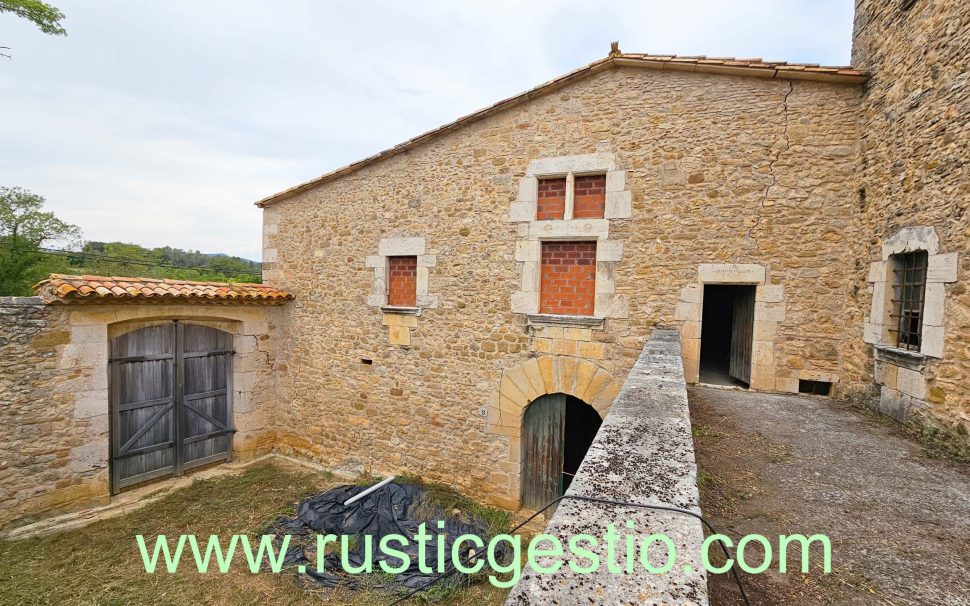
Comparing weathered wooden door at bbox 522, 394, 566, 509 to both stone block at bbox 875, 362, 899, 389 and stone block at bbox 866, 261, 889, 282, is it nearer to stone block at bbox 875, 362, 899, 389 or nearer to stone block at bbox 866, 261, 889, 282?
stone block at bbox 875, 362, 899, 389

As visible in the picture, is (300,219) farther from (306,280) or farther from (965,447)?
(965,447)

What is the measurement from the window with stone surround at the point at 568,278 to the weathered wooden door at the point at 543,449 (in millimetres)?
1301

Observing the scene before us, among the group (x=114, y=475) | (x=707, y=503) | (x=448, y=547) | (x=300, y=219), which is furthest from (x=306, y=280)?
(x=707, y=503)

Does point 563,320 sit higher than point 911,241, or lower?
lower

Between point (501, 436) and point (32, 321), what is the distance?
620 centimetres


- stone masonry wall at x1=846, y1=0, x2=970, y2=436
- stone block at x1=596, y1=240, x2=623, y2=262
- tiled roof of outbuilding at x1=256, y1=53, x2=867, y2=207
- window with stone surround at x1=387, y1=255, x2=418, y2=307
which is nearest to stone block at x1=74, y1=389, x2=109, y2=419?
window with stone surround at x1=387, y1=255, x2=418, y2=307

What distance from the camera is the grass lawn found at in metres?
4.04

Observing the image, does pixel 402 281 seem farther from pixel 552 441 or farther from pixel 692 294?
pixel 692 294

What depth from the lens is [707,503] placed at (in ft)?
6.14

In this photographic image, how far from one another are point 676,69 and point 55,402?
29.3 feet

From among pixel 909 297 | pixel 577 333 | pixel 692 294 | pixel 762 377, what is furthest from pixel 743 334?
pixel 577 333

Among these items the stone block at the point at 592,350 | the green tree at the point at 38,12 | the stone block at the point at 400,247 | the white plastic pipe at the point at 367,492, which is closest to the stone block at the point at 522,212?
the stone block at the point at 400,247

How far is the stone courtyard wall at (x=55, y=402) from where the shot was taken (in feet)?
15.9

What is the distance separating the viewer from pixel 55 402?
5.15 m
